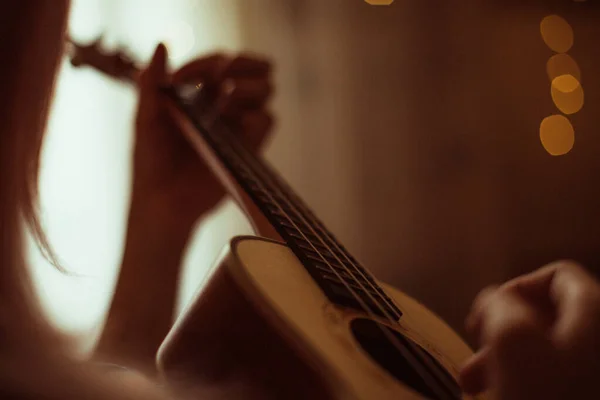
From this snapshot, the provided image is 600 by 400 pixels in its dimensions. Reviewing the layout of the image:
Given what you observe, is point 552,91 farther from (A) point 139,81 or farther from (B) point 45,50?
(B) point 45,50

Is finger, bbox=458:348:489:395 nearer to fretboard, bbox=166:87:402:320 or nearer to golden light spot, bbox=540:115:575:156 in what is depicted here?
fretboard, bbox=166:87:402:320

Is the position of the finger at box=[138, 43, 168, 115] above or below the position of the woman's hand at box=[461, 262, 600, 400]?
above

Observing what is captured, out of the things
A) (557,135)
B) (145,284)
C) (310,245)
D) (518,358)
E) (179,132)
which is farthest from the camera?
Answer: (557,135)

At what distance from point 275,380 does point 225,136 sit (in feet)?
1.33

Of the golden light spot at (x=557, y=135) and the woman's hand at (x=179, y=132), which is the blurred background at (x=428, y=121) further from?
the woman's hand at (x=179, y=132)

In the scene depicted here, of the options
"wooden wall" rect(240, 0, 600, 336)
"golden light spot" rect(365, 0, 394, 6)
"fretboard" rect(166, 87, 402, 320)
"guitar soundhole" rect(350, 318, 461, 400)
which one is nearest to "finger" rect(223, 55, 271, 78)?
"fretboard" rect(166, 87, 402, 320)

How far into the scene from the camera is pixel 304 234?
1.30 ft

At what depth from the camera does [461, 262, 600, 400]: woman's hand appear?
24 cm

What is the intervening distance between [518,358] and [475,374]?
2 cm

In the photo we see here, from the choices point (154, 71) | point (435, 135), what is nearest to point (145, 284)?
point (154, 71)

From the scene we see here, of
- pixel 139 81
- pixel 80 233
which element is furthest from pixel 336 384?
pixel 80 233

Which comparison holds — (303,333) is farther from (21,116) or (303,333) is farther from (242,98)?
(242,98)

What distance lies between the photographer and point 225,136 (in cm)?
62

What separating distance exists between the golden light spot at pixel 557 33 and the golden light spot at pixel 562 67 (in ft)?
0.06
